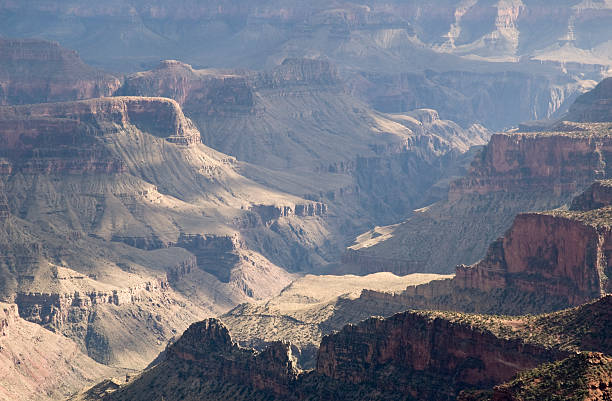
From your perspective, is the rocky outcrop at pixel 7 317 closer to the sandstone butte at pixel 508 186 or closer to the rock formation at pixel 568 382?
the sandstone butte at pixel 508 186

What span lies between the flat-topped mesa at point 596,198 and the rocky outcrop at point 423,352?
119ft

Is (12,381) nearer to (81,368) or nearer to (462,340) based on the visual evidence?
(81,368)

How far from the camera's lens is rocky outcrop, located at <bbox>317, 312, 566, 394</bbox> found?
88.1 metres

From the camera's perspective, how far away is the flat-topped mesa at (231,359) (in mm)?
102375

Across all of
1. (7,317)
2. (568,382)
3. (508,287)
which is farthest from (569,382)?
(7,317)

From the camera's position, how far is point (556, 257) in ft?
382

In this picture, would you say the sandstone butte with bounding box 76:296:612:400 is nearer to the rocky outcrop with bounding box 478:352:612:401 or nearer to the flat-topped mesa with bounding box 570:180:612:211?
the rocky outcrop with bounding box 478:352:612:401

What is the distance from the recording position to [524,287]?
392 feet

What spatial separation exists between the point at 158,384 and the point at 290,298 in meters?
48.3

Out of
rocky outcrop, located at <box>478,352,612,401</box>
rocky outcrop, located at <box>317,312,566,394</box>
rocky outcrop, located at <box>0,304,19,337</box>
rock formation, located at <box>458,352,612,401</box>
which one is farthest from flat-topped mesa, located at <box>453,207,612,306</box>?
rocky outcrop, located at <box>0,304,19,337</box>

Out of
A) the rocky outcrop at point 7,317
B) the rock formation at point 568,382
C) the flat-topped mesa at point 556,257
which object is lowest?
Answer: the rocky outcrop at point 7,317

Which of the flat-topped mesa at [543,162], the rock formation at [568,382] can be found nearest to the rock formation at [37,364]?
the flat-topped mesa at [543,162]

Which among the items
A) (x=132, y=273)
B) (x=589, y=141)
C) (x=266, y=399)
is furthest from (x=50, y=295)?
(x=266, y=399)

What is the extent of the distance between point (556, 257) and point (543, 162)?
62.3m
